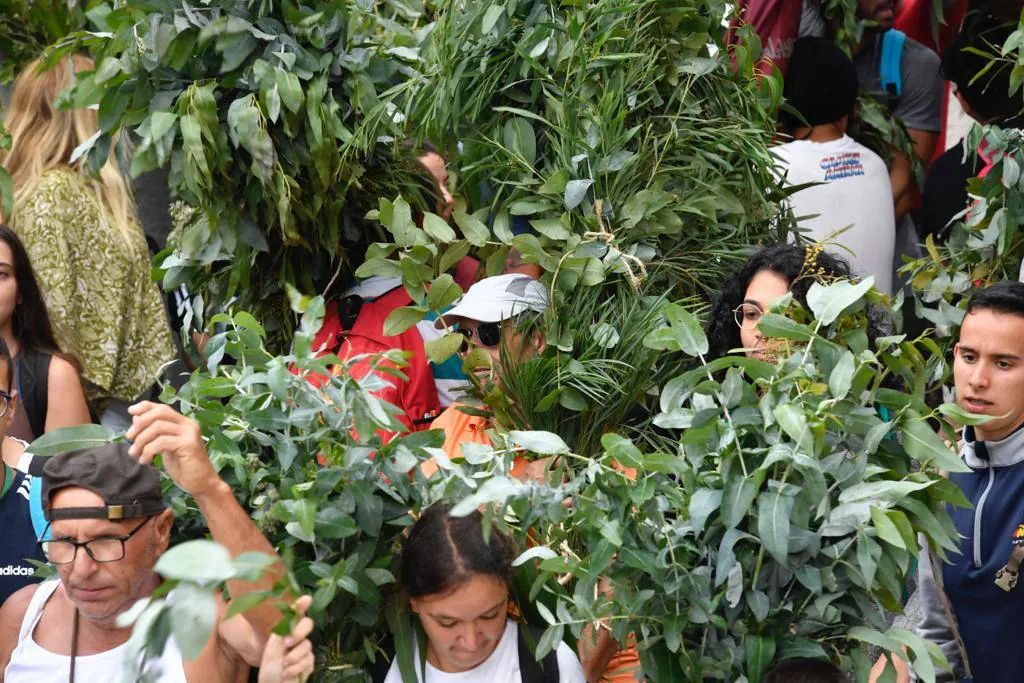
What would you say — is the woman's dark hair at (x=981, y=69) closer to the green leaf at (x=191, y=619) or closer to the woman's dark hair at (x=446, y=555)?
the woman's dark hair at (x=446, y=555)

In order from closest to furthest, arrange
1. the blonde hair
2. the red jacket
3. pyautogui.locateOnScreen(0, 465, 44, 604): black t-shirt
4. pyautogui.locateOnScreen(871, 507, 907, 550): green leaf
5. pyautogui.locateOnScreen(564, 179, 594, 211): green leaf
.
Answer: pyautogui.locateOnScreen(871, 507, 907, 550): green leaf
pyautogui.locateOnScreen(0, 465, 44, 604): black t-shirt
pyautogui.locateOnScreen(564, 179, 594, 211): green leaf
the red jacket
the blonde hair

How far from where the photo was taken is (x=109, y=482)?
255 cm

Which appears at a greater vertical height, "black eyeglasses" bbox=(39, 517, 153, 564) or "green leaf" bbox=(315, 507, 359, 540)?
"green leaf" bbox=(315, 507, 359, 540)

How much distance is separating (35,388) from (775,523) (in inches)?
87.5

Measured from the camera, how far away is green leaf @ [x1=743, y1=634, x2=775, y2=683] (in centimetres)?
230

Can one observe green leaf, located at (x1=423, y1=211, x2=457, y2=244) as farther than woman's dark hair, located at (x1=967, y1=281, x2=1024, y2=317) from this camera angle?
Yes

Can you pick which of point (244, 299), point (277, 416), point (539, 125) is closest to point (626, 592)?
point (277, 416)

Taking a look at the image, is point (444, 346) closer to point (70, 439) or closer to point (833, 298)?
point (70, 439)

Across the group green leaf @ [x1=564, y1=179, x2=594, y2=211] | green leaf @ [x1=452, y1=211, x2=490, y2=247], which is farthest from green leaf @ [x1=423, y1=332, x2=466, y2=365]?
green leaf @ [x1=564, y1=179, x2=594, y2=211]

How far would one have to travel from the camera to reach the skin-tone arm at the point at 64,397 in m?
3.66

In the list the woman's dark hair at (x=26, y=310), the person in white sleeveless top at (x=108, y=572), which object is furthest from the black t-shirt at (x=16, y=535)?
the woman's dark hair at (x=26, y=310)

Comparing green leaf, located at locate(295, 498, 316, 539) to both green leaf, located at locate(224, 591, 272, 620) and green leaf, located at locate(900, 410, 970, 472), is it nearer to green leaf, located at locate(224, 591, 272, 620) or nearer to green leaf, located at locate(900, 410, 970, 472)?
green leaf, located at locate(224, 591, 272, 620)

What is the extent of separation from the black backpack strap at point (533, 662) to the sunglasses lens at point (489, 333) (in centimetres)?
85

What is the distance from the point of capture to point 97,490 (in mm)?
2551
